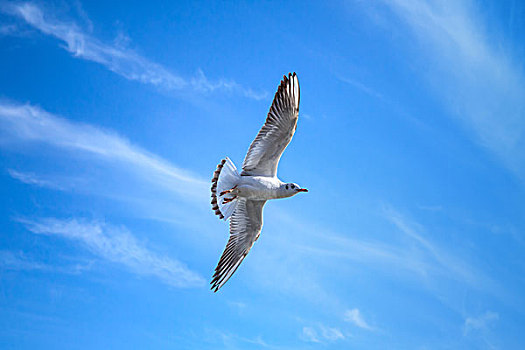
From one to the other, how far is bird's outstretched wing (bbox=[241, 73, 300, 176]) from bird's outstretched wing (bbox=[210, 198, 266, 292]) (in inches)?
36.6

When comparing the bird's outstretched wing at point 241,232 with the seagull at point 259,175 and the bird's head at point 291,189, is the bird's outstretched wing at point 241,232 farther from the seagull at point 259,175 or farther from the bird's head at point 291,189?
the bird's head at point 291,189

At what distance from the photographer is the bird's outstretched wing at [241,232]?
11594 mm

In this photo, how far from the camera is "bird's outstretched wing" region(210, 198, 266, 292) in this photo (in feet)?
38.0

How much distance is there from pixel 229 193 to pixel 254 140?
1.14 m

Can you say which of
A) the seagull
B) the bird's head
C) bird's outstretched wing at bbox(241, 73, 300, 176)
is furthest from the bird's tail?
the bird's head

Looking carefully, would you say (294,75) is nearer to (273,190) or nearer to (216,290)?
(273,190)

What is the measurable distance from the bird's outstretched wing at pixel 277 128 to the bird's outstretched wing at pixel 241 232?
3.05 feet

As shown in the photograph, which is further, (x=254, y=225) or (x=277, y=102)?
(x=254, y=225)

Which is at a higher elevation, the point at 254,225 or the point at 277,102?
the point at 277,102

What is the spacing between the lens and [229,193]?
11.3 metres

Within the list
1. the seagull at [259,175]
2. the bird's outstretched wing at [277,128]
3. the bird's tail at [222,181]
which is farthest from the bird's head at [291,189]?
the bird's tail at [222,181]

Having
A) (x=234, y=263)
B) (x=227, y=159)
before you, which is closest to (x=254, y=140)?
(x=227, y=159)

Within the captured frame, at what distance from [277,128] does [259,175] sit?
992mm

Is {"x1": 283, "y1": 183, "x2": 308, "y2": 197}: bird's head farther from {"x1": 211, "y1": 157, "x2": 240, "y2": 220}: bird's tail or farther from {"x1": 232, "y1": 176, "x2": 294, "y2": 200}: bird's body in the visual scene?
{"x1": 211, "y1": 157, "x2": 240, "y2": 220}: bird's tail
